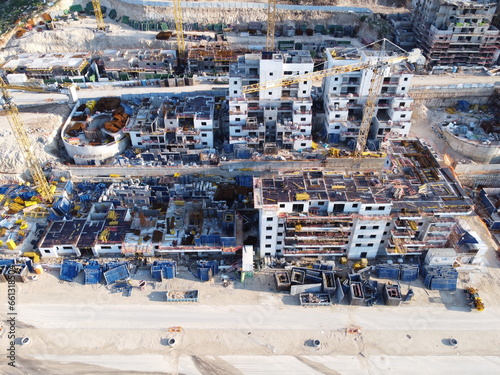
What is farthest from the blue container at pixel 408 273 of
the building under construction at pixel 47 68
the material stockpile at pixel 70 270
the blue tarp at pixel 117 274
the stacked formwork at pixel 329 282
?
the building under construction at pixel 47 68

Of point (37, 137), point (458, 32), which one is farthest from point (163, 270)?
point (458, 32)

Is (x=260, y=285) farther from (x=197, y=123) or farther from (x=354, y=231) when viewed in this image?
(x=197, y=123)

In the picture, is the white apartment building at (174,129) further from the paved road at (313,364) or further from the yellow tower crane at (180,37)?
the paved road at (313,364)

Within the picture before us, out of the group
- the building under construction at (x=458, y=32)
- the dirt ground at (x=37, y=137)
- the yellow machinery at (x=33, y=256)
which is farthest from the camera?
the building under construction at (x=458, y=32)

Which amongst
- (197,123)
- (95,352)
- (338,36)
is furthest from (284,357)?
(338,36)

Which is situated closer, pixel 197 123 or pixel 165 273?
pixel 165 273

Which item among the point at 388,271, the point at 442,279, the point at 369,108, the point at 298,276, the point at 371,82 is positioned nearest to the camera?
the point at 442,279

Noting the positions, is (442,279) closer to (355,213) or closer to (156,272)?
(355,213)
